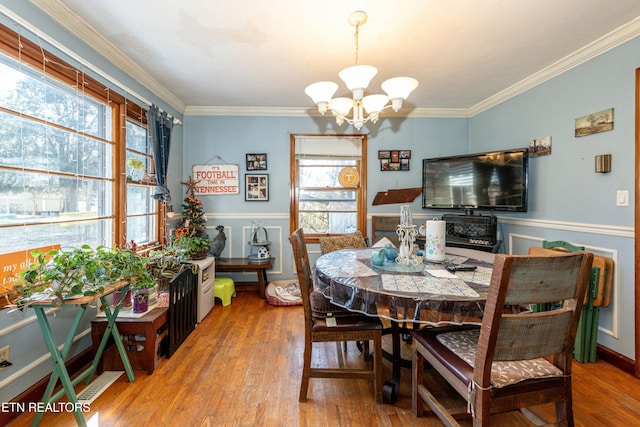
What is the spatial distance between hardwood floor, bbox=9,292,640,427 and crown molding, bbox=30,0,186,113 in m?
2.45

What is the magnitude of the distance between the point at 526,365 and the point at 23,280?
245 cm

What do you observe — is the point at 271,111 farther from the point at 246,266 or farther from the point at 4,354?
the point at 4,354

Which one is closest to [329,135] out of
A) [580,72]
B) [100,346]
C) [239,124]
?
[239,124]

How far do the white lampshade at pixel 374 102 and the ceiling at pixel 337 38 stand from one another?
19.9 inches

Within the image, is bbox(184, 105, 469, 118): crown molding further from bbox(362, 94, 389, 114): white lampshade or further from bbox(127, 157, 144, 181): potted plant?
bbox(362, 94, 389, 114): white lampshade

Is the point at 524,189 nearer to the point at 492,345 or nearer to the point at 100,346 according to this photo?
the point at 492,345

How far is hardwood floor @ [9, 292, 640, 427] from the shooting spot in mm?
1614

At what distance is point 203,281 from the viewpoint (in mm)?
3014

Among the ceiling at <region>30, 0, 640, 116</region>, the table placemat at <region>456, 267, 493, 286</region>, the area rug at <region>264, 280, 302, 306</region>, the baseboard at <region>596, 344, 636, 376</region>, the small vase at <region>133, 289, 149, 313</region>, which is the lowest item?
the baseboard at <region>596, 344, 636, 376</region>

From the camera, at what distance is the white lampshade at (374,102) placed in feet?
6.76

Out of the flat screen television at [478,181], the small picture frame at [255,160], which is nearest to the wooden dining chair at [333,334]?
the flat screen television at [478,181]

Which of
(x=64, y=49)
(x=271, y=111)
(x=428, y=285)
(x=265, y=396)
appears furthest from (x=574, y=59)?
(x=64, y=49)

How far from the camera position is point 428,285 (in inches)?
56.4

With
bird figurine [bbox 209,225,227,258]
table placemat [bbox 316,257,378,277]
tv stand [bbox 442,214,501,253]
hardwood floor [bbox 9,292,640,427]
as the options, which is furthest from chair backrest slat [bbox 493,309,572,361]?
bird figurine [bbox 209,225,227,258]
